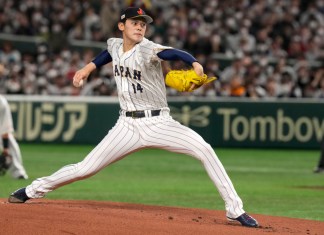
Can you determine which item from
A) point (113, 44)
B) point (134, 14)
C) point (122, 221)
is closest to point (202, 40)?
point (113, 44)

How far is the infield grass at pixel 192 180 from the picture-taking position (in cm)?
1162

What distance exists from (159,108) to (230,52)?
17086 mm

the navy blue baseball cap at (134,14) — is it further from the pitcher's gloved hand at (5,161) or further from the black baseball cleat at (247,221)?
the pitcher's gloved hand at (5,161)

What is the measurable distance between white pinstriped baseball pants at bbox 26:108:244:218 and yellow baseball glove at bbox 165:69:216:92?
447 millimetres

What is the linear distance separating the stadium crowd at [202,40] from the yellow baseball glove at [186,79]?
1401 cm

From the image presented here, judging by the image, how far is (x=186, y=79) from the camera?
8.30 meters

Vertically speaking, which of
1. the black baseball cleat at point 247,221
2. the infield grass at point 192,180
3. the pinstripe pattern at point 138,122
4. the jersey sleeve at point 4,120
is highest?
the pinstripe pattern at point 138,122

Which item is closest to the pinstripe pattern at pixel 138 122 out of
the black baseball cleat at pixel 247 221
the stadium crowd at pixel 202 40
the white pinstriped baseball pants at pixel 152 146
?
the white pinstriped baseball pants at pixel 152 146

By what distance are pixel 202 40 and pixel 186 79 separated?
1720 cm

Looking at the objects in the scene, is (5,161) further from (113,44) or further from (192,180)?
(113,44)

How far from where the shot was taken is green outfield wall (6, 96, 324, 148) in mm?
22172

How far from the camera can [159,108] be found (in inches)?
348

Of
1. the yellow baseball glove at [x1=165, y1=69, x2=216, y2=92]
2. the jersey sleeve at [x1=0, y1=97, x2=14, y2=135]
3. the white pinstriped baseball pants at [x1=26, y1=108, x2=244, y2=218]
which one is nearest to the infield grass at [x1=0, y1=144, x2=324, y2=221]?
the jersey sleeve at [x1=0, y1=97, x2=14, y2=135]

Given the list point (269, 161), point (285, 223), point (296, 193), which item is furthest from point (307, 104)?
point (285, 223)
